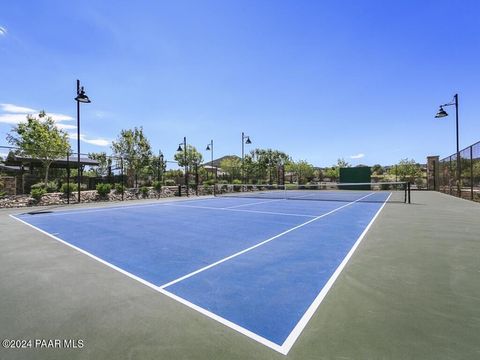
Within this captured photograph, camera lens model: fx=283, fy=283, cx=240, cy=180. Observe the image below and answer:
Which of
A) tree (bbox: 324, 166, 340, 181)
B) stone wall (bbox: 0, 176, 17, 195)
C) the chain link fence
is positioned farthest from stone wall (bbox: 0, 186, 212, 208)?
tree (bbox: 324, 166, 340, 181)

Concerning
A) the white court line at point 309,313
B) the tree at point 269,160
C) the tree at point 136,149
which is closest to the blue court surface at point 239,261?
the white court line at point 309,313

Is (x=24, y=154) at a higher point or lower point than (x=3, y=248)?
higher

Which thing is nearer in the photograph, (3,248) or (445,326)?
(445,326)

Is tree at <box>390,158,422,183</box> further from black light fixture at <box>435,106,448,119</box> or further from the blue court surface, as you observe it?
the blue court surface

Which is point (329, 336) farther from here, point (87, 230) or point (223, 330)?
point (87, 230)

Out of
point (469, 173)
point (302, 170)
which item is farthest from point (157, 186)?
point (302, 170)

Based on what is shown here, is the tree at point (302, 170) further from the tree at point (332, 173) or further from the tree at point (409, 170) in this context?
the tree at point (409, 170)

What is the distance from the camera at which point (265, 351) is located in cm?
262

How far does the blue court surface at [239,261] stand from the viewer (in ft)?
11.1

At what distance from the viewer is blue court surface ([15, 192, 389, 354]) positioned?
3389 mm

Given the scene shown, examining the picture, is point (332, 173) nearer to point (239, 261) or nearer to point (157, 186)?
point (157, 186)

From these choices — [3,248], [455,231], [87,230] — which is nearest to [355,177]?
[455,231]

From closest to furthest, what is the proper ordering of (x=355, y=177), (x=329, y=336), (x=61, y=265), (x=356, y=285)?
(x=329, y=336) < (x=356, y=285) < (x=61, y=265) < (x=355, y=177)

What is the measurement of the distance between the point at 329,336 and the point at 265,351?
70 cm
